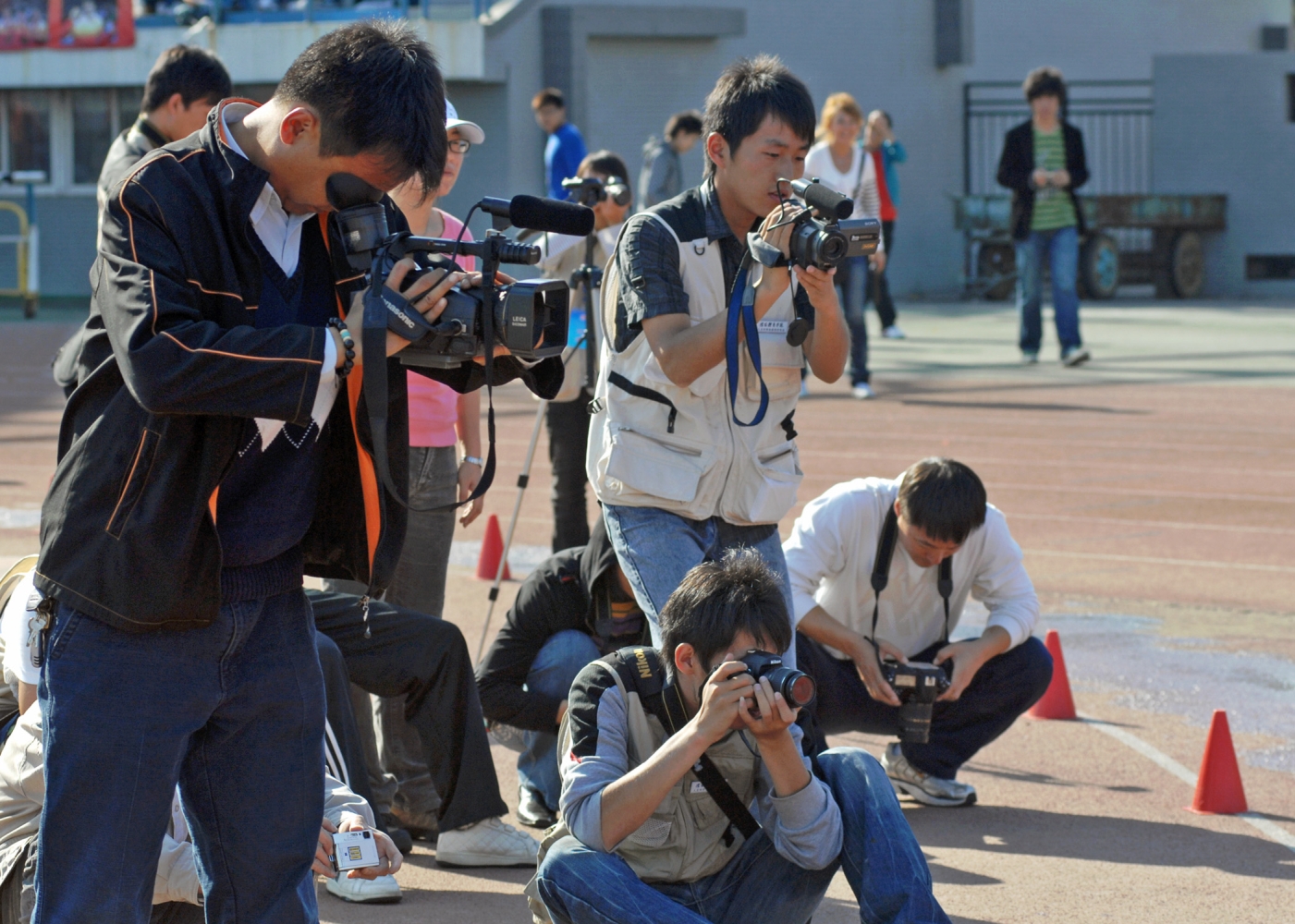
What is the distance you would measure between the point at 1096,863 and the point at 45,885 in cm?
292

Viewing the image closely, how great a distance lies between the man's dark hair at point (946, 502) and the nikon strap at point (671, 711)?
1.45 meters

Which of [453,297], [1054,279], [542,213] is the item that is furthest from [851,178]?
[453,297]

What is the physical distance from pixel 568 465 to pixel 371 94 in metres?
4.77

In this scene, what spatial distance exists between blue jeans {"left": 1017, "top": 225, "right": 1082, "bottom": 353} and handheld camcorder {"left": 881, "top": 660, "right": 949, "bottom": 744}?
9636mm

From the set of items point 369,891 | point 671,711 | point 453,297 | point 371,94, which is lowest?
point 369,891

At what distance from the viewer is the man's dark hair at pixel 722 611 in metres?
3.51

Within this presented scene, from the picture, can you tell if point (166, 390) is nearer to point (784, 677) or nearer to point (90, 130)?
point (784, 677)

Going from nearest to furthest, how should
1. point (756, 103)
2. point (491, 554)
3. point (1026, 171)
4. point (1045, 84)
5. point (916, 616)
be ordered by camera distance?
1. point (756, 103)
2. point (916, 616)
3. point (491, 554)
4. point (1045, 84)
5. point (1026, 171)

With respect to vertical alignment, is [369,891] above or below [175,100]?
below

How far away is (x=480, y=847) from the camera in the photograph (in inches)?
175

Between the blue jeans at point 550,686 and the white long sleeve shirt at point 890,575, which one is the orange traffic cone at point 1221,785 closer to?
the white long sleeve shirt at point 890,575

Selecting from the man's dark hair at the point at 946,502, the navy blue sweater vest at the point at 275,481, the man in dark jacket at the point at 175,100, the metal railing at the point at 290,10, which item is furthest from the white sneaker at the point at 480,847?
the metal railing at the point at 290,10

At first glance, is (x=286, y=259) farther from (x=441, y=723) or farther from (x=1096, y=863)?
(x=1096, y=863)

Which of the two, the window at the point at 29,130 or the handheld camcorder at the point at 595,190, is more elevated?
the window at the point at 29,130
